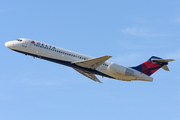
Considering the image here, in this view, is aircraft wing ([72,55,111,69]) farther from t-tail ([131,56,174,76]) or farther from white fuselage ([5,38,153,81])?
t-tail ([131,56,174,76])

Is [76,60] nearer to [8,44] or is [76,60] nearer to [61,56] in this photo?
[61,56]

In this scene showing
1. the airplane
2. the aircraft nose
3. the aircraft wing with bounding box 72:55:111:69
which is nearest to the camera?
the aircraft wing with bounding box 72:55:111:69

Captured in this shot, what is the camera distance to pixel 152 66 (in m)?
40.7

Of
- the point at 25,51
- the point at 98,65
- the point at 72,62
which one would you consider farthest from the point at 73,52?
the point at 25,51

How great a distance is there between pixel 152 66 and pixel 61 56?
45.9ft

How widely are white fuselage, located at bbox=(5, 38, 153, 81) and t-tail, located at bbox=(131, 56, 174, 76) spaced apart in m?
2.12

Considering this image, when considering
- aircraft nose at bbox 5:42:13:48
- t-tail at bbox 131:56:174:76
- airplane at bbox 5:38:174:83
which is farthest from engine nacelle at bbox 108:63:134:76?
aircraft nose at bbox 5:42:13:48

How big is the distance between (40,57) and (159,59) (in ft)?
58.0

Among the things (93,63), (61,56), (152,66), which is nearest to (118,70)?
(93,63)

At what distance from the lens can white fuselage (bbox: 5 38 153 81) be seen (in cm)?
3744

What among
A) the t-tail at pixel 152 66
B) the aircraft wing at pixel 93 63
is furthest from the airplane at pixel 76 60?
the t-tail at pixel 152 66

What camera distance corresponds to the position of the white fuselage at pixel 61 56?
37.4 metres

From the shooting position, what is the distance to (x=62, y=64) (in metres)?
38.0

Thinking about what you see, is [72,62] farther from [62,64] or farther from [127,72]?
[127,72]
